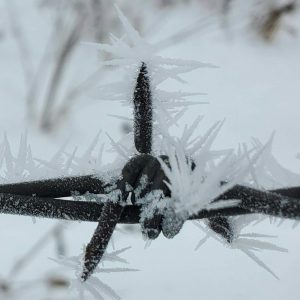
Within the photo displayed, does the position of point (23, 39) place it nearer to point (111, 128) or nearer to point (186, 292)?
point (111, 128)

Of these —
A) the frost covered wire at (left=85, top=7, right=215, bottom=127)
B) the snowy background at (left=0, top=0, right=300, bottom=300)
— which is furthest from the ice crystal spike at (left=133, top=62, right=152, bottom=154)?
the snowy background at (left=0, top=0, right=300, bottom=300)

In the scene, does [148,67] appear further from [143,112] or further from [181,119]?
[181,119]

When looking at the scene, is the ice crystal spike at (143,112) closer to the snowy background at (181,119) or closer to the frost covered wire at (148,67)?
the frost covered wire at (148,67)

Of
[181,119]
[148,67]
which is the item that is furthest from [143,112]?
[181,119]

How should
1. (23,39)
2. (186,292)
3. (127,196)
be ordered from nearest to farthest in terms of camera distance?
(127,196) < (186,292) < (23,39)

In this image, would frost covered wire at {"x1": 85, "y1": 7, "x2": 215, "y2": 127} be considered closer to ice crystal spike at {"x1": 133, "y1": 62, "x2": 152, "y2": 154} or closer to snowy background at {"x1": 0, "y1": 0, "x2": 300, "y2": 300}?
ice crystal spike at {"x1": 133, "y1": 62, "x2": 152, "y2": 154}

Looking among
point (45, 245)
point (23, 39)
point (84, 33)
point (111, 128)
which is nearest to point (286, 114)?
point (111, 128)
